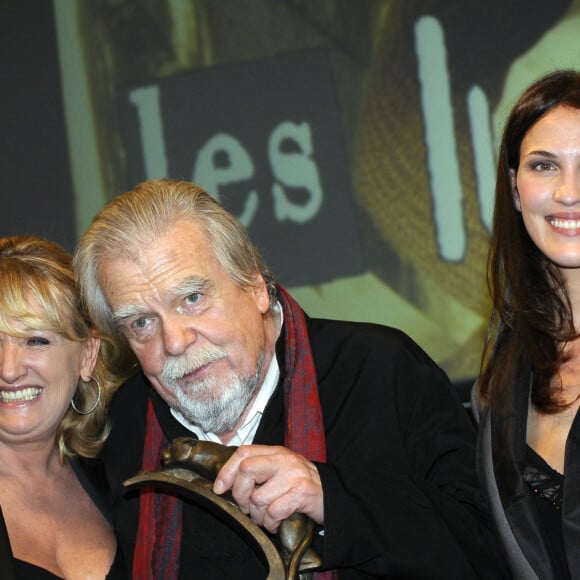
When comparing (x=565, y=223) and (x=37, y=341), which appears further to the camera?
(x=37, y=341)

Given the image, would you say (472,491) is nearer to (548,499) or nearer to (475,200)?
(548,499)

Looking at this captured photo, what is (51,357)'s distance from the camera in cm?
243

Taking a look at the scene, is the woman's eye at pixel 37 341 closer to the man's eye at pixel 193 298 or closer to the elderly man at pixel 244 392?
the elderly man at pixel 244 392

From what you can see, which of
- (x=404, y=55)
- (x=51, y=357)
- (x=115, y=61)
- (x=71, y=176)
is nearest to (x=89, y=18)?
Result: (x=115, y=61)

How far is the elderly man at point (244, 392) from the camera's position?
2.04 m

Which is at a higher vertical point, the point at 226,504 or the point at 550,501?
the point at 226,504

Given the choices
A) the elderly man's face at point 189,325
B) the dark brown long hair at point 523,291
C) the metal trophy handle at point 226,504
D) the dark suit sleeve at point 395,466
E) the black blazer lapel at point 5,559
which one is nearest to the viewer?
the metal trophy handle at point 226,504

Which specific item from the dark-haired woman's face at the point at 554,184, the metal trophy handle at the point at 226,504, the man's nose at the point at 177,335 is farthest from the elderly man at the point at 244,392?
the dark-haired woman's face at the point at 554,184

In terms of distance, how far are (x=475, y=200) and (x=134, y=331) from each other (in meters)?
2.08

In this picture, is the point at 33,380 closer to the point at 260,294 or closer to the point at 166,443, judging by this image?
the point at 166,443

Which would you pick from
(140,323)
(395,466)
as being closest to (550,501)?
(395,466)

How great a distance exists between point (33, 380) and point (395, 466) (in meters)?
0.84

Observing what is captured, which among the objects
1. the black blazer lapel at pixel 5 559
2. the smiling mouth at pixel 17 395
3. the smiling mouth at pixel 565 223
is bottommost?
the black blazer lapel at pixel 5 559

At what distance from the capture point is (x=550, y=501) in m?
2.08
